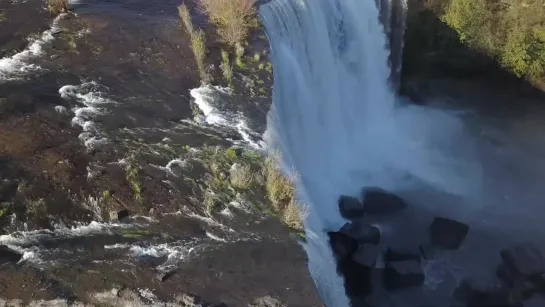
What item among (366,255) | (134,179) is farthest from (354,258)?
(134,179)

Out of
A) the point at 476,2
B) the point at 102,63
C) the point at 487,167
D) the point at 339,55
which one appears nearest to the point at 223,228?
the point at 102,63

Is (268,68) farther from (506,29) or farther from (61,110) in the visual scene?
(506,29)

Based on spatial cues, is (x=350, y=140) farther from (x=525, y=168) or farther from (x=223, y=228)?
(x=223, y=228)

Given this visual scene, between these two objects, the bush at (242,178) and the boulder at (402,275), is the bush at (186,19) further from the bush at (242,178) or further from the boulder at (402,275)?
the boulder at (402,275)

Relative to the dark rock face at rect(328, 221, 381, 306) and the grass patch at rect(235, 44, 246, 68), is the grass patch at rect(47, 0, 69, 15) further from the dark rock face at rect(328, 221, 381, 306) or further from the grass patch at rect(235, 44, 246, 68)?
the dark rock face at rect(328, 221, 381, 306)

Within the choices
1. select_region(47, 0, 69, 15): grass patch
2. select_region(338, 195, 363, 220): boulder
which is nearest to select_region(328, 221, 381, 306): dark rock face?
select_region(338, 195, 363, 220): boulder
